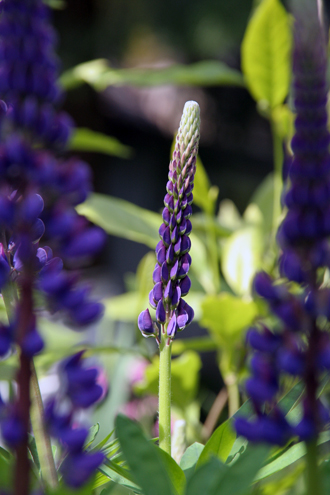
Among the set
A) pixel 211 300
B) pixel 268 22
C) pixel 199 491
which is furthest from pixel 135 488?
pixel 268 22

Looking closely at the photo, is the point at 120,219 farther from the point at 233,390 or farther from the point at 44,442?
the point at 44,442

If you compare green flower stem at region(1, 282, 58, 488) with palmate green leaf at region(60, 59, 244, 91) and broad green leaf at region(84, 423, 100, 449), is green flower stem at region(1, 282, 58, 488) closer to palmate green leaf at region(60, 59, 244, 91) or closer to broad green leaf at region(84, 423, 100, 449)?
broad green leaf at region(84, 423, 100, 449)

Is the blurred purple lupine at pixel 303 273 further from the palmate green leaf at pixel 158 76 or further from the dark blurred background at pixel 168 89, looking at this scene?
the dark blurred background at pixel 168 89

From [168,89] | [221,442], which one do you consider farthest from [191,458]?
[168,89]

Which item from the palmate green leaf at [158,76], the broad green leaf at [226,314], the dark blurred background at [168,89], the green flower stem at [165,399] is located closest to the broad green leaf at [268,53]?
the palmate green leaf at [158,76]

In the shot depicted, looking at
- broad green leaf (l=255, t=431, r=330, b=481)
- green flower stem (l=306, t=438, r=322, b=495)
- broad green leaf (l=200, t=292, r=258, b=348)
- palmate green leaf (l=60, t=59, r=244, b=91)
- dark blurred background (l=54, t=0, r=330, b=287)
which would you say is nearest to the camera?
green flower stem (l=306, t=438, r=322, b=495)

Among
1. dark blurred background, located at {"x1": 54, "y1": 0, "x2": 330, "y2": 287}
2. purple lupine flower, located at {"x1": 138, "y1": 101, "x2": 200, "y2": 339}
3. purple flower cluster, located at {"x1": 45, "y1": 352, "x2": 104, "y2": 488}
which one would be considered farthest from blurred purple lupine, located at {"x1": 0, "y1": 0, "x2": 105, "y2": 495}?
dark blurred background, located at {"x1": 54, "y1": 0, "x2": 330, "y2": 287}
